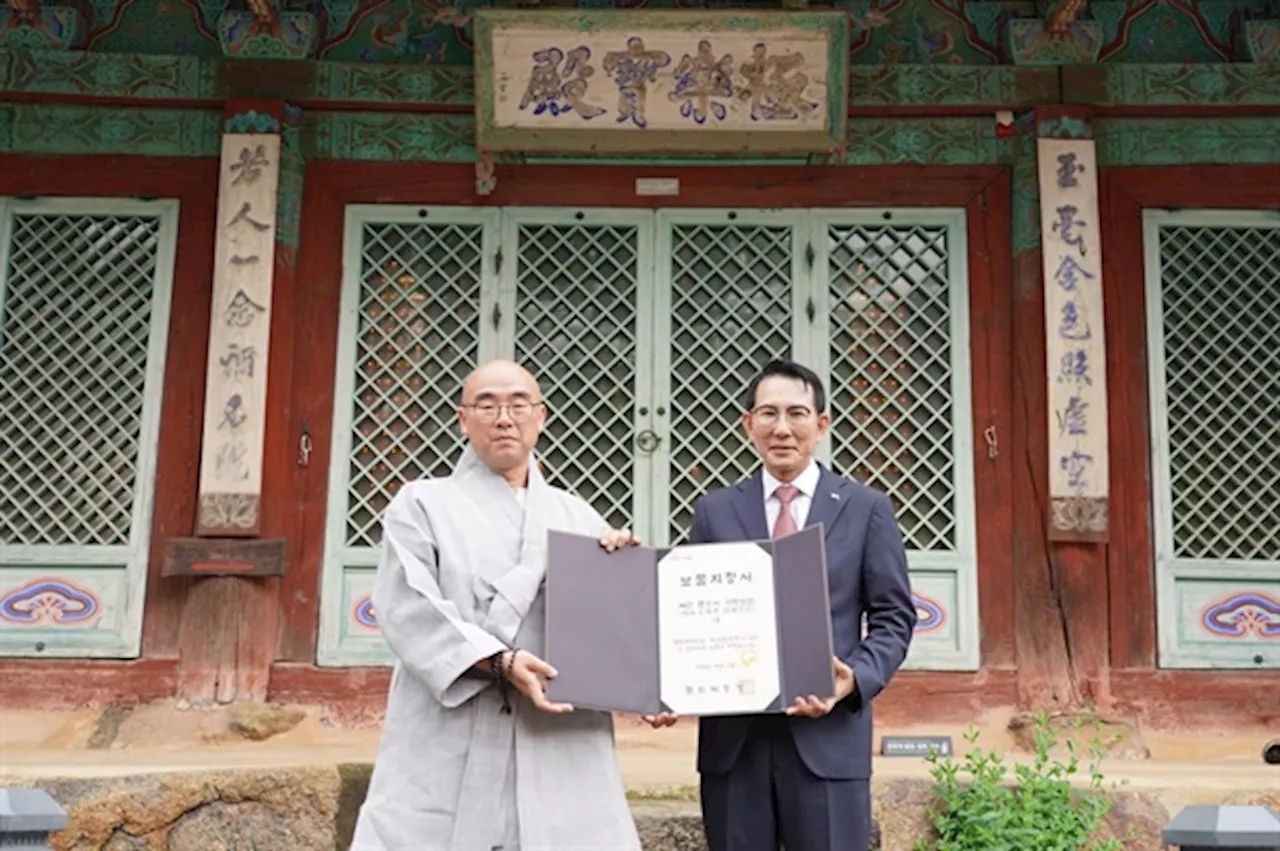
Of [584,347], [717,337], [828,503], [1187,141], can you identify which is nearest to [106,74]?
[584,347]

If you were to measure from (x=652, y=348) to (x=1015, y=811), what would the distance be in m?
2.96

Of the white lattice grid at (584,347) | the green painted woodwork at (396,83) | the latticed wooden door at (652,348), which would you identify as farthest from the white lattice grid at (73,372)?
the white lattice grid at (584,347)

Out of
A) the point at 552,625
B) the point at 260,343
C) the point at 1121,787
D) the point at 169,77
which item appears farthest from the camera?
the point at 169,77

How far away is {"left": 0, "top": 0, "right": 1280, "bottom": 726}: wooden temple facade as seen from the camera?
6.18 metres

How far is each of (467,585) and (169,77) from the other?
15.1ft

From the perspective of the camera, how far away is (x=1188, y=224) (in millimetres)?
6562

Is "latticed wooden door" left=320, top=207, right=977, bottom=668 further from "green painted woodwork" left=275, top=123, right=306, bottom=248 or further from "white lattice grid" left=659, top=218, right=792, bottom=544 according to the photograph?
"green painted woodwork" left=275, top=123, right=306, bottom=248

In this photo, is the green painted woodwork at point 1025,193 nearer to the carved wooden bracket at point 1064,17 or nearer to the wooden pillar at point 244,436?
the carved wooden bracket at point 1064,17

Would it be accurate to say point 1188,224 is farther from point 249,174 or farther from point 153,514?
point 153,514

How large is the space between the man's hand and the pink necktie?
14.7 inches

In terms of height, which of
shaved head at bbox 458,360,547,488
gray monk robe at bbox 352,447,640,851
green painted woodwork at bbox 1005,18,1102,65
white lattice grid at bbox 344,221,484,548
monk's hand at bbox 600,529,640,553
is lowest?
gray monk robe at bbox 352,447,640,851

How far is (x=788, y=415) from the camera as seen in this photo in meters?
3.27

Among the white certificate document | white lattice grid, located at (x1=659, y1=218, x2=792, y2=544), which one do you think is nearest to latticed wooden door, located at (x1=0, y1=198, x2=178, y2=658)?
white lattice grid, located at (x1=659, y1=218, x2=792, y2=544)

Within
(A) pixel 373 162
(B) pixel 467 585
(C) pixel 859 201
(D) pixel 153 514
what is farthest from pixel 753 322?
(B) pixel 467 585
